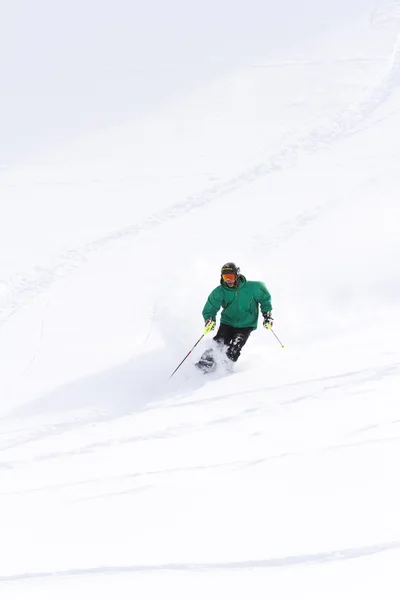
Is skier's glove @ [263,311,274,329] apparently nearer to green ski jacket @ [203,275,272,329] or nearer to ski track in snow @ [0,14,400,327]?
green ski jacket @ [203,275,272,329]

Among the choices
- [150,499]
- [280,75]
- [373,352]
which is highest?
[280,75]

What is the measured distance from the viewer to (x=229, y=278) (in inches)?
289

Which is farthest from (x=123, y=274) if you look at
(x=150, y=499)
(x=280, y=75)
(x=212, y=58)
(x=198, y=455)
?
(x=212, y=58)

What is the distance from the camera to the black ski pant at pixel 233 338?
743cm

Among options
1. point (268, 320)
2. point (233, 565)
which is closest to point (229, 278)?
point (268, 320)

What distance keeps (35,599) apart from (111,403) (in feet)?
15.0

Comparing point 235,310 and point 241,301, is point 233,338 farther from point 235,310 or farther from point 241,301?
point 241,301

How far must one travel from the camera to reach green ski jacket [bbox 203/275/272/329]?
7602 mm

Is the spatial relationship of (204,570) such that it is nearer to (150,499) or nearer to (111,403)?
(150,499)

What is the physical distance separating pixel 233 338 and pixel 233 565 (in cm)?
494

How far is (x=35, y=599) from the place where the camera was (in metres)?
2.71

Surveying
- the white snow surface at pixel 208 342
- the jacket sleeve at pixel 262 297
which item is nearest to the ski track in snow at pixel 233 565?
the white snow surface at pixel 208 342

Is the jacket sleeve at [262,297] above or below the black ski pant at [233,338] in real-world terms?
above

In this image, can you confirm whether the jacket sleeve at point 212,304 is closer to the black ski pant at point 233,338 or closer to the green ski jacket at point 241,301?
the green ski jacket at point 241,301
